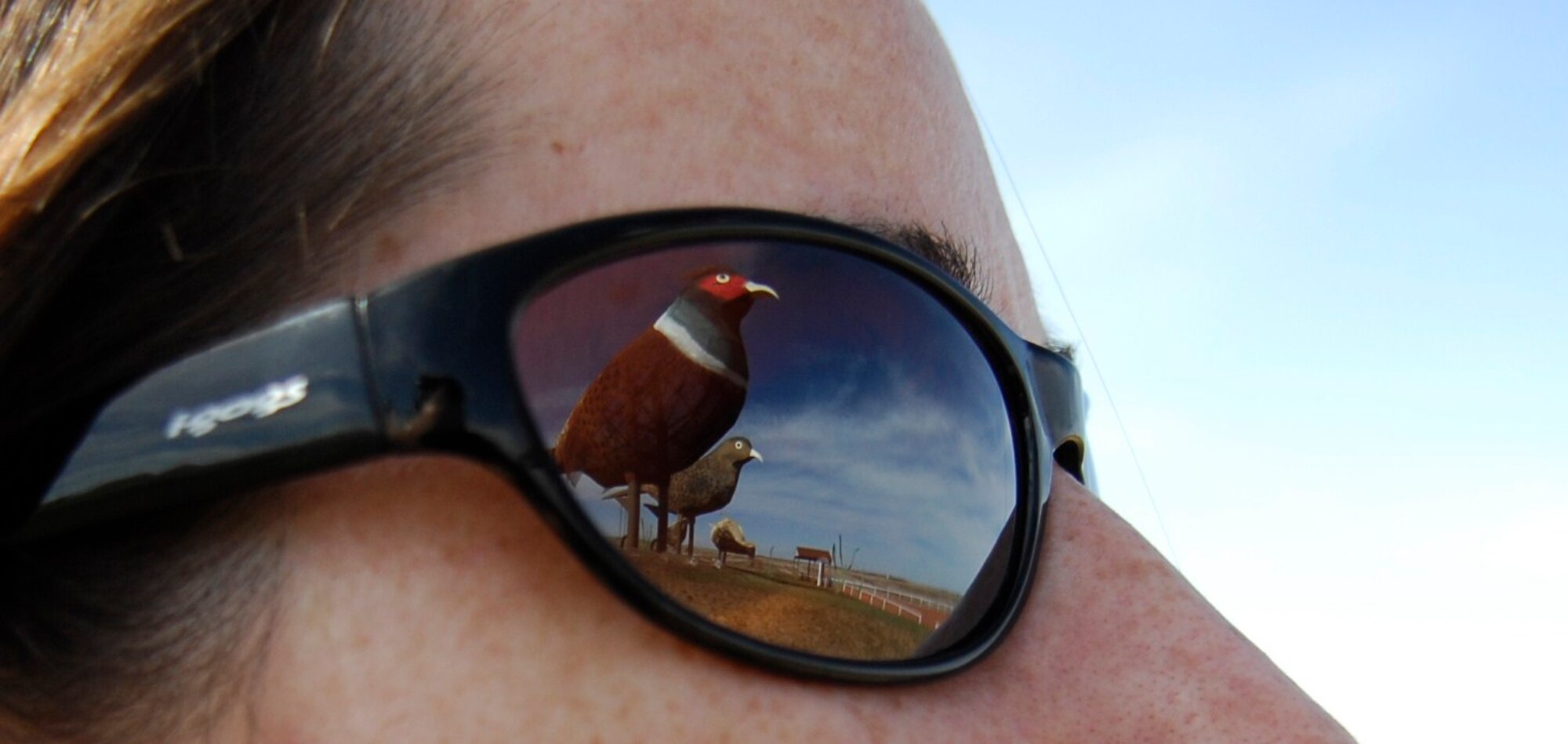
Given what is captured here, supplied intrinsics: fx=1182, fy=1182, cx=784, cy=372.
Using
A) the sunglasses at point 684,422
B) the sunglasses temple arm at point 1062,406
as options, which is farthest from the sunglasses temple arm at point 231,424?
the sunglasses temple arm at point 1062,406

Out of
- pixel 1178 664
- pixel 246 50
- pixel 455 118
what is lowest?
pixel 1178 664

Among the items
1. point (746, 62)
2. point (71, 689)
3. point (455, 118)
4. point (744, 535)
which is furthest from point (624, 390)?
point (71, 689)

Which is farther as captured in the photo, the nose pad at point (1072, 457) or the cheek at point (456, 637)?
the nose pad at point (1072, 457)

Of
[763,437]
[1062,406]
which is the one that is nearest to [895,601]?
[763,437]

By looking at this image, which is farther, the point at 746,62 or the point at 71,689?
the point at 746,62

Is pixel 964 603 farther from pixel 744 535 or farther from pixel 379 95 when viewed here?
pixel 379 95

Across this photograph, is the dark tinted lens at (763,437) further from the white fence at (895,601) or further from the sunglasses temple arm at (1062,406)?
the sunglasses temple arm at (1062,406)
